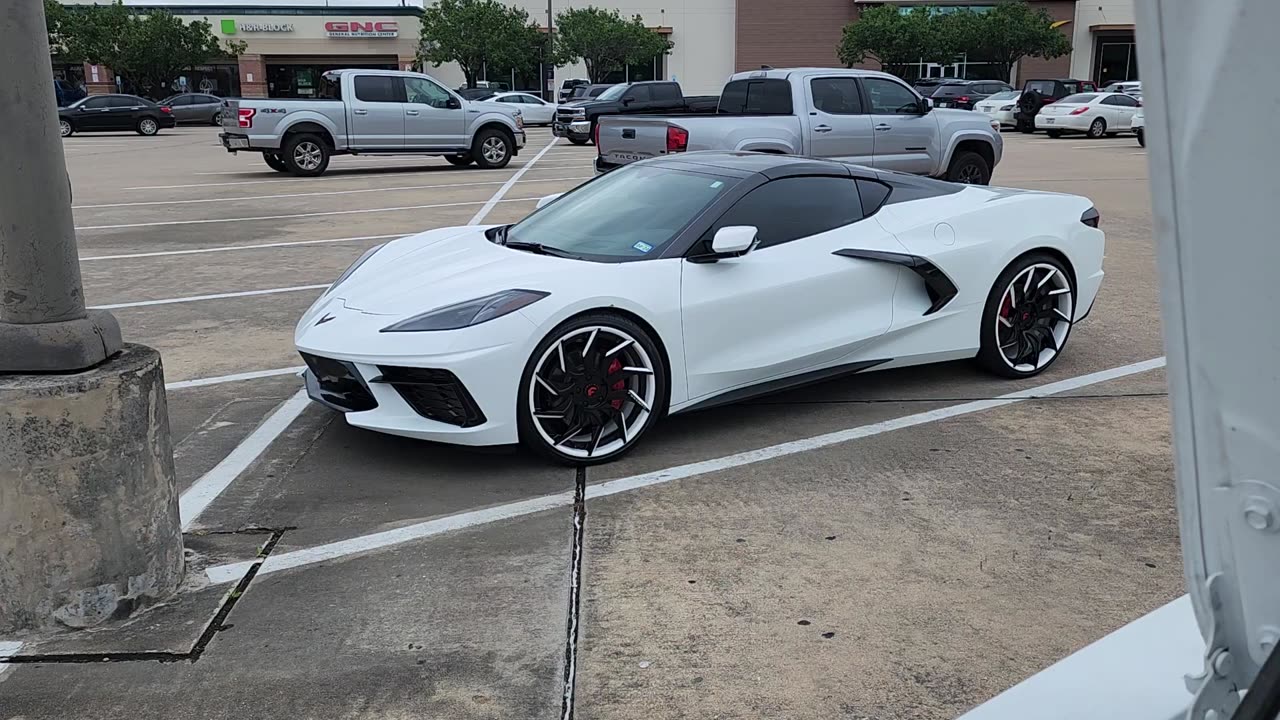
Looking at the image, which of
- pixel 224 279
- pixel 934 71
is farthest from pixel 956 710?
pixel 934 71

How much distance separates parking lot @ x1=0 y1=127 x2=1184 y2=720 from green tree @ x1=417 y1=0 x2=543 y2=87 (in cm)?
5273

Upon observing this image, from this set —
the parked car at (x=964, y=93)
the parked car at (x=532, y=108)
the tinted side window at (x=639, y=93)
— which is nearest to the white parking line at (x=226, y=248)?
the tinted side window at (x=639, y=93)

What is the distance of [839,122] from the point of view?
1283cm

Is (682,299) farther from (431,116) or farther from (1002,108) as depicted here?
(1002,108)

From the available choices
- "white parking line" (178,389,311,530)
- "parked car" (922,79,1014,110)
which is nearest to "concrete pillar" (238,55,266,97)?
"parked car" (922,79,1014,110)

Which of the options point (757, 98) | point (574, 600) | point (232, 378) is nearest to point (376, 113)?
point (757, 98)

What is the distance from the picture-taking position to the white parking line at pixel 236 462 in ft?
14.7

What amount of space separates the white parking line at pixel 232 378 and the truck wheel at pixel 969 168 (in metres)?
9.78

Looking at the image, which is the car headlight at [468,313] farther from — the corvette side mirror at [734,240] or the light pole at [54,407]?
the light pole at [54,407]

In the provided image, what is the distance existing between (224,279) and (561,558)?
21.5ft

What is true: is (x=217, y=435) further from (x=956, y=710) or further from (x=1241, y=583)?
(x=1241, y=583)

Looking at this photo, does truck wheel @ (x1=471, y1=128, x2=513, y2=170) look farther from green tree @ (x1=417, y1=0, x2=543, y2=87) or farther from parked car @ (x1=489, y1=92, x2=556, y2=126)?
green tree @ (x1=417, y1=0, x2=543, y2=87)

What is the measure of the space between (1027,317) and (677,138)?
5750 mm

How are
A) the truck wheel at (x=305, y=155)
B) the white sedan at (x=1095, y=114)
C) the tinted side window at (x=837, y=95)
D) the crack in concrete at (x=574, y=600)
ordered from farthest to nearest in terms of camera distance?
the white sedan at (x=1095, y=114), the truck wheel at (x=305, y=155), the tinted side window at (x=837, y=95), the crack in concrete at (x=574, y=600)
